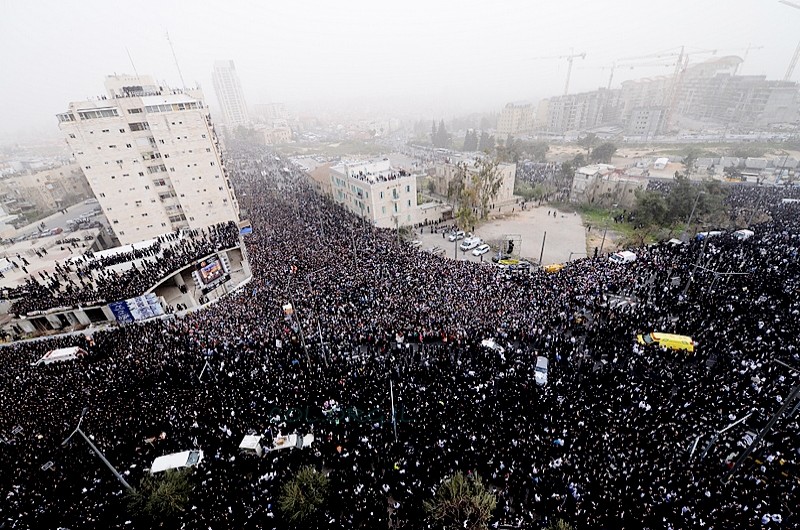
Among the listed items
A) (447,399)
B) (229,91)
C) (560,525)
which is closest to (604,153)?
(447,399)

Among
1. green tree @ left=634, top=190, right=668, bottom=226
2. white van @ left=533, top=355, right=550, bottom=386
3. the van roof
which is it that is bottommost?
green tree @ left=634, top=190, right=668, bottom=226

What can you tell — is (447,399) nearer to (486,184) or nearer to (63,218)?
(486,184)

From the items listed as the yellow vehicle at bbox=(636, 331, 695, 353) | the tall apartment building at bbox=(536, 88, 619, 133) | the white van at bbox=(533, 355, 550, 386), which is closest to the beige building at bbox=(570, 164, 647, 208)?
the yellow vehicle at bbox=(636, 331, 695, 353)

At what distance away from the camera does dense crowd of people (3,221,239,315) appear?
21766 mm

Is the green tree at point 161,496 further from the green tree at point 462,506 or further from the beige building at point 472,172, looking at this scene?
the beige building at point 472,172

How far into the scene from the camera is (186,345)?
56.6 feet

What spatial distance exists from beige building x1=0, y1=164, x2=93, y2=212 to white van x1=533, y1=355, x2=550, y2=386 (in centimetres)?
8222

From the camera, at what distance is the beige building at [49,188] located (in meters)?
61.8

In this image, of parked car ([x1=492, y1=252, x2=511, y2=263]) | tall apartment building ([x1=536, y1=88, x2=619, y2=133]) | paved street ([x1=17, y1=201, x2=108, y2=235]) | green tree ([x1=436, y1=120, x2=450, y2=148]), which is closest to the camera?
parked car ([x1=492, y1=252, x2=511, y2=263])

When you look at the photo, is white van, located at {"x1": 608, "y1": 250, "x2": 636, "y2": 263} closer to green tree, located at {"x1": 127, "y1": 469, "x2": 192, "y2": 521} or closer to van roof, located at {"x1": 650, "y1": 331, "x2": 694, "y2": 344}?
van roof, located at {"x1": 650, "y1": 331, "x2": 694, "y2": 344}

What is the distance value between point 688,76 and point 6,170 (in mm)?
216411

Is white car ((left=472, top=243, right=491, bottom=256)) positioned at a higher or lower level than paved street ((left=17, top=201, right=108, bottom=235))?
higher

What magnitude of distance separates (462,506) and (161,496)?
350 inches

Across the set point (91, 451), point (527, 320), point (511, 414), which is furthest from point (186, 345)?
point (527, 320)
